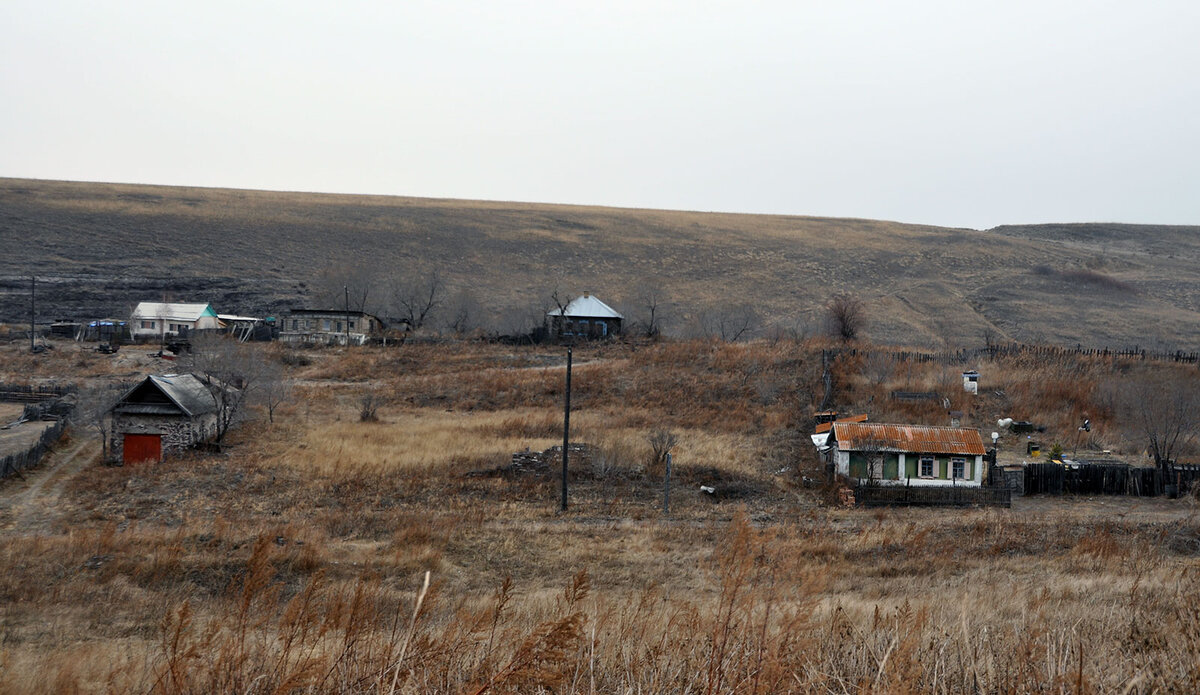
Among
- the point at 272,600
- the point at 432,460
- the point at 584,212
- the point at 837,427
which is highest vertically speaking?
the point at 584,212

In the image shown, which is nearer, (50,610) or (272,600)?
(272,600)

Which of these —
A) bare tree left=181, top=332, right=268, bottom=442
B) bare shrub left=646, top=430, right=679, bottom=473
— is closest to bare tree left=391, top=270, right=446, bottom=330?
bare tree left=181, top=332, right=268, bottom=442

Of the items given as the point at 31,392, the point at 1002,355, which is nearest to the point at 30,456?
the point at 31,392

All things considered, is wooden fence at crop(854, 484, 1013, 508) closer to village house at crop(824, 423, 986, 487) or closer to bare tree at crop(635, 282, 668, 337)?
village house at crop(824, 423, 986, 487)

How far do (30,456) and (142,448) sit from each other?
3.05 meters

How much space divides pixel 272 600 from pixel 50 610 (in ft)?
28.5

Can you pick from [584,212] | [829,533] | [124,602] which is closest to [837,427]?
[829,533]

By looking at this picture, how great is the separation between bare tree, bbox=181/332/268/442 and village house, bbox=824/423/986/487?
21.7 meters

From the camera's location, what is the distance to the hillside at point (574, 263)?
68.5 m

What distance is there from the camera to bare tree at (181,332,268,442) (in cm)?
2899

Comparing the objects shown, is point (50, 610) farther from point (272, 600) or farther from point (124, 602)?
point (272, 600)

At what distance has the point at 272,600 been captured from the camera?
4.59m

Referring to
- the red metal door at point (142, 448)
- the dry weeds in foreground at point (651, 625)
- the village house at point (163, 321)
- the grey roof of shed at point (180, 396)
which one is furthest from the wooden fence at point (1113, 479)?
the village house at point (163, 321)

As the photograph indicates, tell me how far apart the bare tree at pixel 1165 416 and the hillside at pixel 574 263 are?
30.8 m
